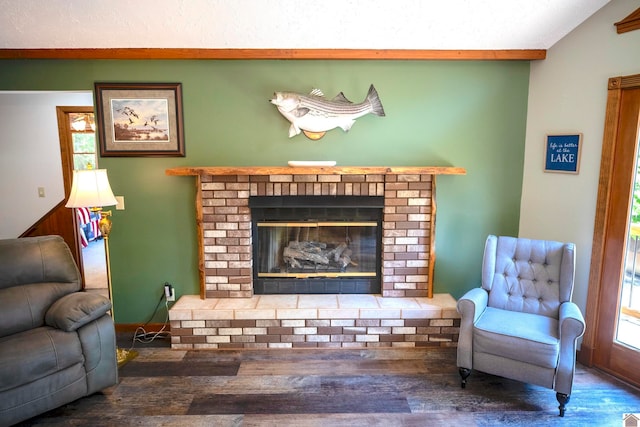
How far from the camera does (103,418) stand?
7.27ft

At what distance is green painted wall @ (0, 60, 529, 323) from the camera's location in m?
3.02

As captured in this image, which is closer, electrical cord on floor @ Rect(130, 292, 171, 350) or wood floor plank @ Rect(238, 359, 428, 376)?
wood floor plank @ Rect(238, 359, 428, 376)

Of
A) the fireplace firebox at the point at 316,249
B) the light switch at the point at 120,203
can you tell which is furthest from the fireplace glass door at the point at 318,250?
the light switch at the point at 120,203

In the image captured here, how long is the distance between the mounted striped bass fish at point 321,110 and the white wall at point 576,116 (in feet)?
4.24

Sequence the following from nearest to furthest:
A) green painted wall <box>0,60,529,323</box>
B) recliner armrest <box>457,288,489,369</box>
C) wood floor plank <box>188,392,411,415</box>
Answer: wood floor plank <box>188,392,411,415</box> → recliner armrest <box>457,288,489,369</box> → green painted wall <box>0,60,529,323</box>

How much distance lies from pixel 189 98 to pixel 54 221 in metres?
2.55

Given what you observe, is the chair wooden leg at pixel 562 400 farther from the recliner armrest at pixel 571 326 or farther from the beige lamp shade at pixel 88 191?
the beige lamp shade at pixel 88 191

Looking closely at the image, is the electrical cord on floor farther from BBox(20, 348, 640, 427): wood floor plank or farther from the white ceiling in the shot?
the white ceiling

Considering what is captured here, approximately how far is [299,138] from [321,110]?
0.29 metres

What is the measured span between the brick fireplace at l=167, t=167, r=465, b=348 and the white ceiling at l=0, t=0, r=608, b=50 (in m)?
0.96

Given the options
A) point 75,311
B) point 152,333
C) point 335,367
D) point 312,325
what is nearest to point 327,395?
point 335,367

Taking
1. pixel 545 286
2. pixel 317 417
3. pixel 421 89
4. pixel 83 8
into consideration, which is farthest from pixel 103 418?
pixel 421 89

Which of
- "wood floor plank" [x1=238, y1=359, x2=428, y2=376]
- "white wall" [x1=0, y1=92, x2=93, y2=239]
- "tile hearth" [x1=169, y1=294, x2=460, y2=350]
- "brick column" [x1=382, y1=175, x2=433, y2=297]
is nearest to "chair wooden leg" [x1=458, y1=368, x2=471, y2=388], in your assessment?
"wood floor plank" [x1=238, y1=359, x2=428, y2=376]

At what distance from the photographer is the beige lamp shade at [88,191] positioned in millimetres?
2534
